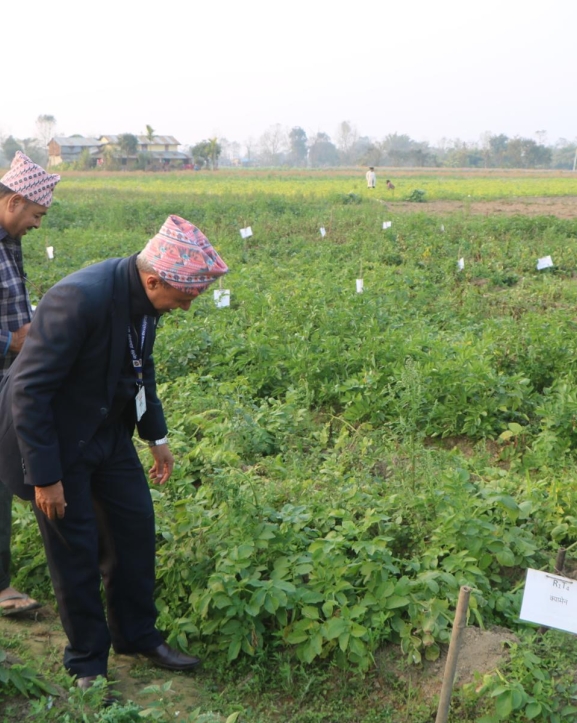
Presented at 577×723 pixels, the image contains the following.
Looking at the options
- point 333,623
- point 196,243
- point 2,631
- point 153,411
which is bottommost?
point 2,631

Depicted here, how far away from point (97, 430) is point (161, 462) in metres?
0.53

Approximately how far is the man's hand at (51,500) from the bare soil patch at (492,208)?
49.2 ft

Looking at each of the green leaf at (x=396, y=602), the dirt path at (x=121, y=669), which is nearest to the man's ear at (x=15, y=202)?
the dirt path at (x=121, y=669)

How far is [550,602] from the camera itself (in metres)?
2.44

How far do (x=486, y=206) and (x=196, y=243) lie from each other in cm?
1866

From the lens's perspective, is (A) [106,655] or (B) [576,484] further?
(B) [576,484]

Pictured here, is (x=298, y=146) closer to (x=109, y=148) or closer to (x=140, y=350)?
(x=109, y=148)

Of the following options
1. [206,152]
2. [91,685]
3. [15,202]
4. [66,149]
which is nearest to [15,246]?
[15,202]

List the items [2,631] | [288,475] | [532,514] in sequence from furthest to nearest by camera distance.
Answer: [288,475], [532,514], [2,631]

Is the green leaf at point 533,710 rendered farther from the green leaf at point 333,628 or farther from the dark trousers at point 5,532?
the dark trousers at point 5,532

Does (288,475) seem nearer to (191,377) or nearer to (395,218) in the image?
(191,377)

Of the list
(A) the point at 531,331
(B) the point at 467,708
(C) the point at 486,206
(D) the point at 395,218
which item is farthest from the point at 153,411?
(C) the point at 486,206

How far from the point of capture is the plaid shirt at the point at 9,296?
10.2 ft

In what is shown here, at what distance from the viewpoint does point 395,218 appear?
1447 cm
